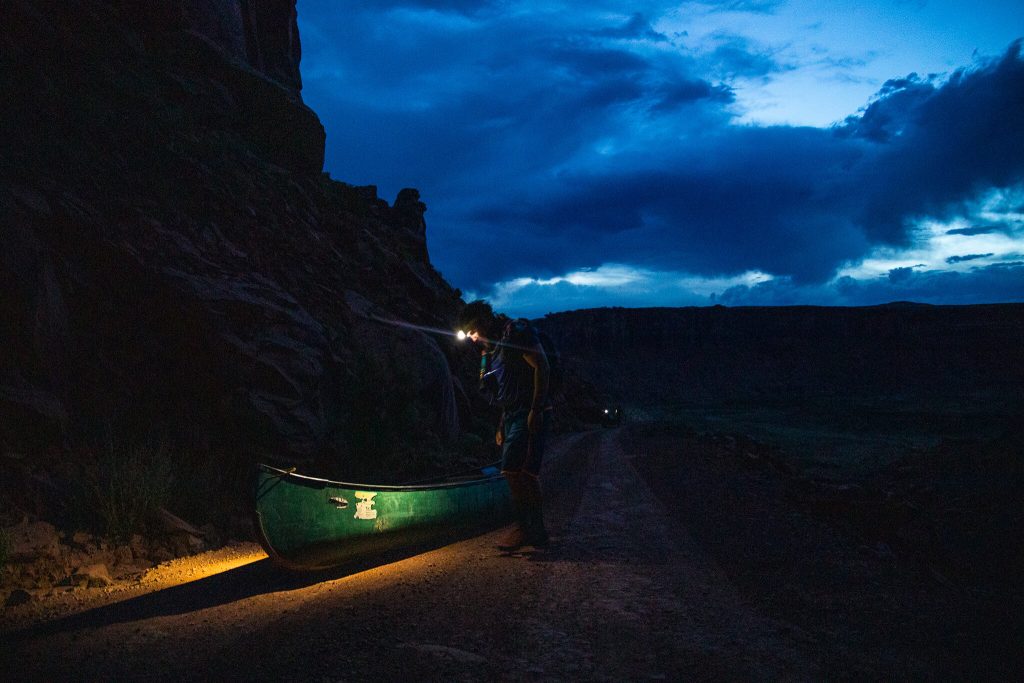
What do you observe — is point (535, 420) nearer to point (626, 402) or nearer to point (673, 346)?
point (626, 402)

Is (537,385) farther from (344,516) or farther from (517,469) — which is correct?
(344,516)

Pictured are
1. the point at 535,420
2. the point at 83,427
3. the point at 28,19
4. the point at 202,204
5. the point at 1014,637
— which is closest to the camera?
the point at 1014,637

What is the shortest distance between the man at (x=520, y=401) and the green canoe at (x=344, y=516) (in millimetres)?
846

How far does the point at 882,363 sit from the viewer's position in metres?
84.9

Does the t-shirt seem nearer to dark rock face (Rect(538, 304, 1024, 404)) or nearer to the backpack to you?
the backpack

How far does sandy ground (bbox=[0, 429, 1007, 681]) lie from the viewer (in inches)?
131

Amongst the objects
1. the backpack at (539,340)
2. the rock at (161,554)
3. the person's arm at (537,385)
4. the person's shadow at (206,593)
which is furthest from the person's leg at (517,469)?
the rock at (161,554)

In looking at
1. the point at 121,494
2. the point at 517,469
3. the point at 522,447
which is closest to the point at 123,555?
the point at 121,494

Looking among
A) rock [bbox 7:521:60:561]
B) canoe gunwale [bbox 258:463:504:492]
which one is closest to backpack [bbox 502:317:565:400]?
canoe gunwale [bbox 258:463:504:492]

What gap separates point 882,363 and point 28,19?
10059cm

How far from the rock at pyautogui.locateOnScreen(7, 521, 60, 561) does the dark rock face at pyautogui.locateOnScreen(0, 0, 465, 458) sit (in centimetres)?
130

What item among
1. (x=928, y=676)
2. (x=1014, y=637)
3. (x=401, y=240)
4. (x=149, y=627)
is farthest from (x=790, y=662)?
(x=401, y=240)

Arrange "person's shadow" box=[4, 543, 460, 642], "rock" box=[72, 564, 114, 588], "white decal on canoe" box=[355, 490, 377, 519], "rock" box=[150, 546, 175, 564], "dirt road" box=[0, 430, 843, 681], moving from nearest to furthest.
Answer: "dirt road" box=[0, 430, 843, 681] → "person's shadow" box=[4, 543, 460, 642] → "rock" box=[72, 564, 114, 588] → "white decal on canoe" box=[355, 490, 377, 519] → "rock" box=[150, 546, 175, 564]

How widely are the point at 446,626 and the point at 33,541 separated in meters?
4.78
